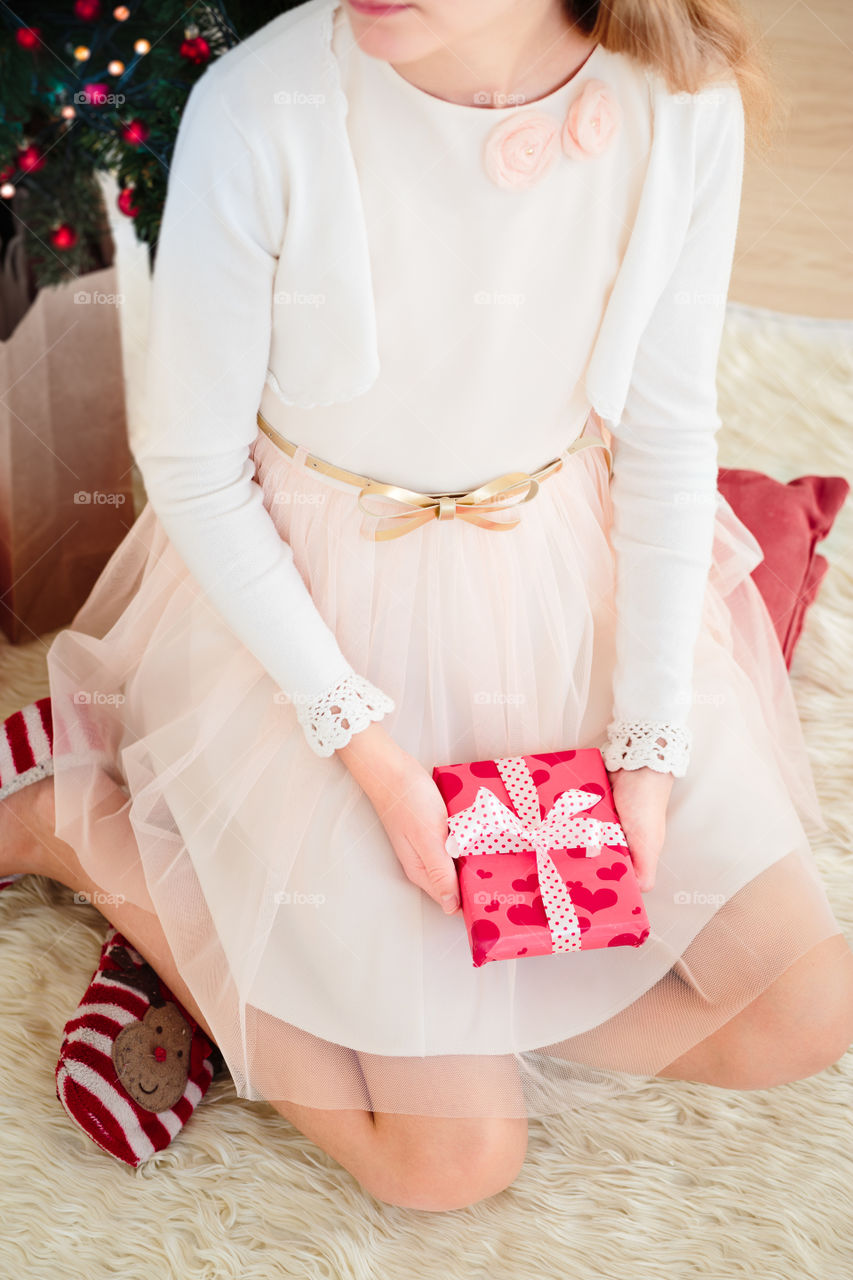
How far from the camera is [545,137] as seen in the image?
2.48 feet

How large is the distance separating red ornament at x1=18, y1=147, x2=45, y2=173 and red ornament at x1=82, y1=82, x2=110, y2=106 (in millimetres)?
98

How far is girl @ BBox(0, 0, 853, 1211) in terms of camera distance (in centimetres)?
75

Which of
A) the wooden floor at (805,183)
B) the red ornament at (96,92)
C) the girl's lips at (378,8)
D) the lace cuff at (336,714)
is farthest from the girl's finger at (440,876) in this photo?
the wooden floor at (805,183)

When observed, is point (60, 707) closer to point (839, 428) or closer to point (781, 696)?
point (781, 696)

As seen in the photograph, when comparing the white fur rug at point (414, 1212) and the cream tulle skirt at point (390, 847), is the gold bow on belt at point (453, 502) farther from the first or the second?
the white fur rug at point (414, 1212)

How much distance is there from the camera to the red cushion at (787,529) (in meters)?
1.25

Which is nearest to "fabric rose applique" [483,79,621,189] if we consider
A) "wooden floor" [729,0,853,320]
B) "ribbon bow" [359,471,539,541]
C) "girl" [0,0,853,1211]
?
"girl" [0,0,853,1211]

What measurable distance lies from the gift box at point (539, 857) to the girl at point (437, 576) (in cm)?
3

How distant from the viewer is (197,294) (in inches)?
29.6

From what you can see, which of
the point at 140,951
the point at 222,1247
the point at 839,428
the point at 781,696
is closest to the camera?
the point at 222,1247

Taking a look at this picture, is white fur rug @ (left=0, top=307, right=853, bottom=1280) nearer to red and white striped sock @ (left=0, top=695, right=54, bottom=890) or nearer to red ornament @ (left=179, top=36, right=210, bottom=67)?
red and white striped sock @ (left=0, top=695, right=54, bottom=890)

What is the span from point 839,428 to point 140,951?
113cm

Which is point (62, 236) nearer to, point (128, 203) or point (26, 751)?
point (128, 203)

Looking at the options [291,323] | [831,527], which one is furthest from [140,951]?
[831,527]
